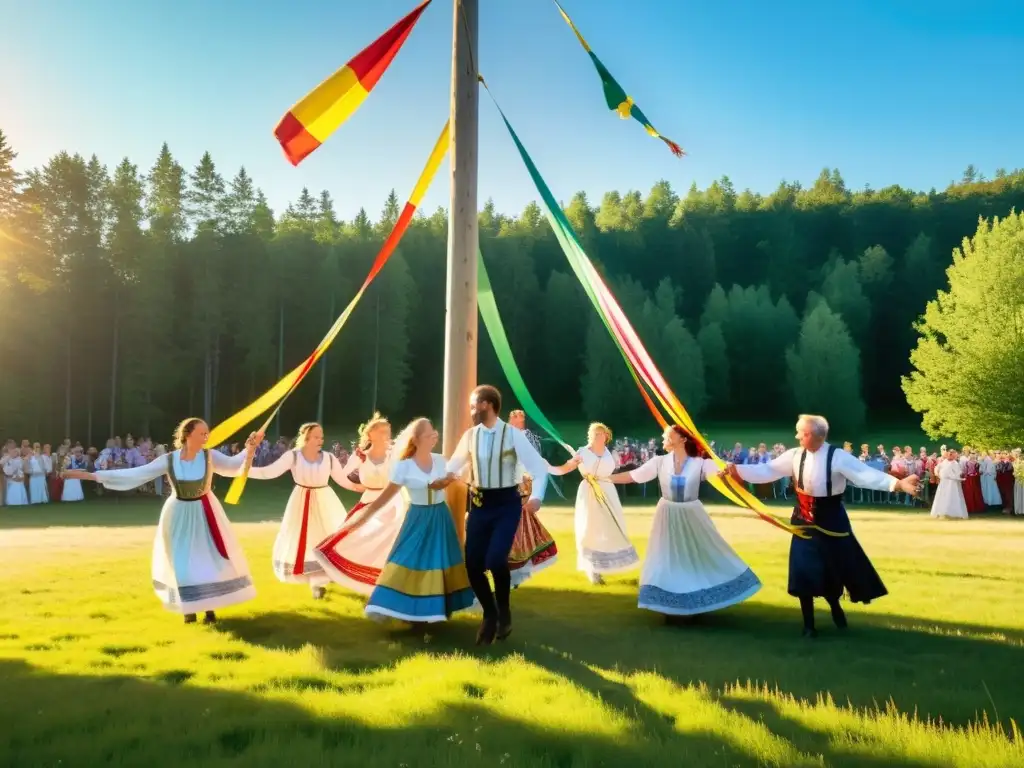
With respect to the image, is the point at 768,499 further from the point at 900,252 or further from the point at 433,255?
the point at 900,252

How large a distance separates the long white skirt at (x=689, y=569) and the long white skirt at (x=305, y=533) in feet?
11.0

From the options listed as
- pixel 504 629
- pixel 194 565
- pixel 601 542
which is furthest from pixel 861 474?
pixel 194 565

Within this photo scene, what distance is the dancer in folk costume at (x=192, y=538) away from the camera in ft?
22.0

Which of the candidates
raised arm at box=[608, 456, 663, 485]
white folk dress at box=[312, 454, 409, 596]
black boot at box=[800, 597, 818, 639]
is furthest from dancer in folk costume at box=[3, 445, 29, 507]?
black boot at box=[800, 597, 818, 639]

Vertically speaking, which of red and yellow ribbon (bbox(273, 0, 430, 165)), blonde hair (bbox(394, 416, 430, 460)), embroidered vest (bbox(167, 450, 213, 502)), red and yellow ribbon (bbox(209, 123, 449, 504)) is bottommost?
embroidered vest (bbox(167, 450, 213, 502))

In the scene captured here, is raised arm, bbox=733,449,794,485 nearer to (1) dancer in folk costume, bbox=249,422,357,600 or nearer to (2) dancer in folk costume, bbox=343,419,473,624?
(2) dancer in folk costume, bbox=343,419,473,624

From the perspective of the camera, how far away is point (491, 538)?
613cm

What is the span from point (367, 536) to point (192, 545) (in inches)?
60.6

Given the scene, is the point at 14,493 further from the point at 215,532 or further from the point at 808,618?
the point at 808,618

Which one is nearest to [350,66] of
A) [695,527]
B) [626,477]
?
[626,477]

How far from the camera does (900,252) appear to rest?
2574 inches

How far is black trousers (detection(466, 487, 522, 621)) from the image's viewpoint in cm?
610

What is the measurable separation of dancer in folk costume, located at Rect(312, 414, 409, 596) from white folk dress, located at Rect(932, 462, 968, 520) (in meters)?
17.0

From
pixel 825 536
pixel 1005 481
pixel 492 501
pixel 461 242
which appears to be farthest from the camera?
pixel 1005 481
